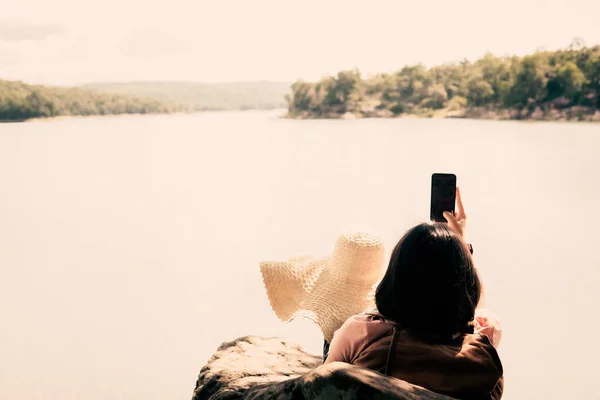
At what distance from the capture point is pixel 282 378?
5.84 feet

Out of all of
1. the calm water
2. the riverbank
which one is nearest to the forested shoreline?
the riverbank

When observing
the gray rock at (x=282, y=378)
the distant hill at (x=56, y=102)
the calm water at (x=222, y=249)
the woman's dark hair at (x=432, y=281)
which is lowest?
the calm water at (x=222, y=249)

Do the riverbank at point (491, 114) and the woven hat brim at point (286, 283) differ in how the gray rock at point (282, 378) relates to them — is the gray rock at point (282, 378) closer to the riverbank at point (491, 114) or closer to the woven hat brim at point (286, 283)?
the woven hat brim at point (286, 283)

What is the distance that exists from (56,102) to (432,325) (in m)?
22.3

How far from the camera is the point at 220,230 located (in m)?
5.04

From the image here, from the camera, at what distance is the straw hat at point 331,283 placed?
5.84 feet

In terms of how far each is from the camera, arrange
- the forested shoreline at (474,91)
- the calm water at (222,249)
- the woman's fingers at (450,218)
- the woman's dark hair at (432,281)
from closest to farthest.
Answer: the woman's dark hair at (432,281), the woman's fingers at (450,218), the calm water at (222,249), the forested shoreline at (474,91)

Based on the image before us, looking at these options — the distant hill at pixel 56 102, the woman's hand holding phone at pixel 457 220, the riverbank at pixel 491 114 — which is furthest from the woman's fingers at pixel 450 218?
the distant hill at pixel 56 102

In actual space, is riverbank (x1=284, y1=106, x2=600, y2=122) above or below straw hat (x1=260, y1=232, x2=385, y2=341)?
above

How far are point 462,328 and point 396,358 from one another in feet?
0.45

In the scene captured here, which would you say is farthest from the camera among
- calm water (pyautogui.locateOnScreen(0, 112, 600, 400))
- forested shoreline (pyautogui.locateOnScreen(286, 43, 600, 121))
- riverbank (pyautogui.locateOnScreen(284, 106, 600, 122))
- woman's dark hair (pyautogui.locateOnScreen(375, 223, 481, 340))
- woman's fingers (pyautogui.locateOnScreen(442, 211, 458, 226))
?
forested shoreline (pyautogui.locateOnScreen(286, 43, 600, 121))

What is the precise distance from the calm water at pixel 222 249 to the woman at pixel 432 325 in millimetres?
603

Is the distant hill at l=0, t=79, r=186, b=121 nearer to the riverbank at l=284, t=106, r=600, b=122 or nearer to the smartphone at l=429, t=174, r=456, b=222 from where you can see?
the riverbank at l=284, t=106, r=600, b=122

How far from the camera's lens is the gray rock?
0.90 metres
